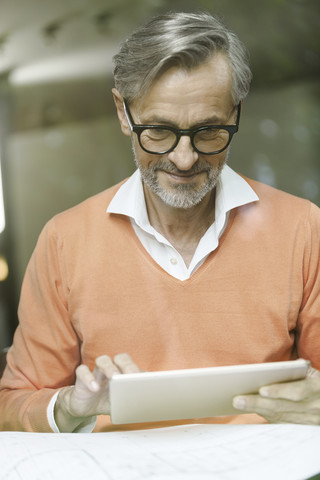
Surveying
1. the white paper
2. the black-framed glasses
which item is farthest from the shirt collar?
the white paper

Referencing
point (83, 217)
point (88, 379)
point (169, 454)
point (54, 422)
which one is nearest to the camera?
point (169, 454)

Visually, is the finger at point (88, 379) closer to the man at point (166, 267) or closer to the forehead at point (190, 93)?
the man at point (166, 267)

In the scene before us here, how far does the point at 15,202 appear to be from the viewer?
3.21ft

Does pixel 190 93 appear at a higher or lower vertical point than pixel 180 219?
higher

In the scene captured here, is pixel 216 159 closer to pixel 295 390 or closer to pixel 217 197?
pixel 217 197

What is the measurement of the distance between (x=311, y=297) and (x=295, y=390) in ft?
0.76

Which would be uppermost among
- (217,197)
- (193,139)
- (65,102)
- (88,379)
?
(65,102)

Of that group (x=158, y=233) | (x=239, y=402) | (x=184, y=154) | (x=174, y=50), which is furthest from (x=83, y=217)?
(x=239, y=402)

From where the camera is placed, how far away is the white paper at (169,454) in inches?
25.4

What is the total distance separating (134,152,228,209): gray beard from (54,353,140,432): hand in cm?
29

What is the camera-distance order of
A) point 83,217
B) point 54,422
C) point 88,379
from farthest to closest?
point 83,217 → point 54,422 → point 88,379

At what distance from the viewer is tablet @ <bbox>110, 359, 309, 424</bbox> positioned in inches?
26.6

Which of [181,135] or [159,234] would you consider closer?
[181,135]

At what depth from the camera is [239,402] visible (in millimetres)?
749
